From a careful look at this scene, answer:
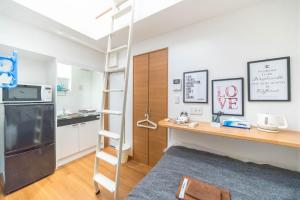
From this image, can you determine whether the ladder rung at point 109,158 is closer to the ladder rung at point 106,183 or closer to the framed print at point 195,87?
the ladder rung at point 106,183

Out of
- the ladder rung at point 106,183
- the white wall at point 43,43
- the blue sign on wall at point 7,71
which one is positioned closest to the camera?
the blue sign on wall at point 7,71

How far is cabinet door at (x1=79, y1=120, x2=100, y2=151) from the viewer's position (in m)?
2.58

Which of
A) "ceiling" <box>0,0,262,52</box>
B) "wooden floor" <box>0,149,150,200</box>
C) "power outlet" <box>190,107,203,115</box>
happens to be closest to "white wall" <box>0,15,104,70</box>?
"ceiling" <box>0,0,262,52</box>

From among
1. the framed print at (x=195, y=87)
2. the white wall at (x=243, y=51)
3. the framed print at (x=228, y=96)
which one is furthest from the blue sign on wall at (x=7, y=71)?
the framed print at (x=228, y=96)

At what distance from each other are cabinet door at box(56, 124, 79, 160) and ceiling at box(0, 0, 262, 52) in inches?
67.6

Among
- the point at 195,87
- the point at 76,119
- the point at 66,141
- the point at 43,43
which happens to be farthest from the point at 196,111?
the point at 43,43

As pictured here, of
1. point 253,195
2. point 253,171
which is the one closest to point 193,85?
point 253,171

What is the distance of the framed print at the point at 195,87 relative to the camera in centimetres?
170

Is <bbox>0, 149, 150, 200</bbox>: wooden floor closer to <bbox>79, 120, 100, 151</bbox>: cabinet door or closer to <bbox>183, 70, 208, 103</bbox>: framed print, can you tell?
<bbox>79, 120, 100, 151</bbox>: cabinet door

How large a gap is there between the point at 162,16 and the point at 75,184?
107 inches

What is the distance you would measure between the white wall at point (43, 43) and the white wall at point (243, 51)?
1.94m

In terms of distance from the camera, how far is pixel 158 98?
7.04ft

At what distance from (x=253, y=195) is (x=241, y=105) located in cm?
92

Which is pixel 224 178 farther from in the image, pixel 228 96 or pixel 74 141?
pixel 74 141
